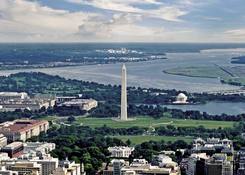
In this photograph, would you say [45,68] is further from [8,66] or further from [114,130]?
[114,130]

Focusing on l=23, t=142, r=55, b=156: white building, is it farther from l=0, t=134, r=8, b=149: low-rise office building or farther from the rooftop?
the rooftop

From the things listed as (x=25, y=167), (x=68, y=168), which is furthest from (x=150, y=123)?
(x=25, y=167)

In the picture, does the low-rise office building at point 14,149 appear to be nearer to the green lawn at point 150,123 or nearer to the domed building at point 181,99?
the green lawn at point 150,123

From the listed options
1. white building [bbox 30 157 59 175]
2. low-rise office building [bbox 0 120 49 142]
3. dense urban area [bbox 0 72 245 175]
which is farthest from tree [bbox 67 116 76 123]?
white building [bbox 30 157 59 175]

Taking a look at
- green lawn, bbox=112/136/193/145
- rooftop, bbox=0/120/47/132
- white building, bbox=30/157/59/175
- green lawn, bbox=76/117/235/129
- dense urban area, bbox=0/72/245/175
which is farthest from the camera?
green lawn, bbox=76/117/235/129

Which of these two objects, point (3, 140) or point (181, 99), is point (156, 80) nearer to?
point (181, 99)

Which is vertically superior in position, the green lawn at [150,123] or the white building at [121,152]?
the white building at [121,152]

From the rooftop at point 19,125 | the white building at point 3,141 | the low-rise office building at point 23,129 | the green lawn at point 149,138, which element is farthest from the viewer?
the rooftop at point 19,125

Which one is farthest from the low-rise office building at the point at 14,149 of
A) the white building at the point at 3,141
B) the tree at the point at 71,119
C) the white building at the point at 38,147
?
the tree at the point at 71,119
